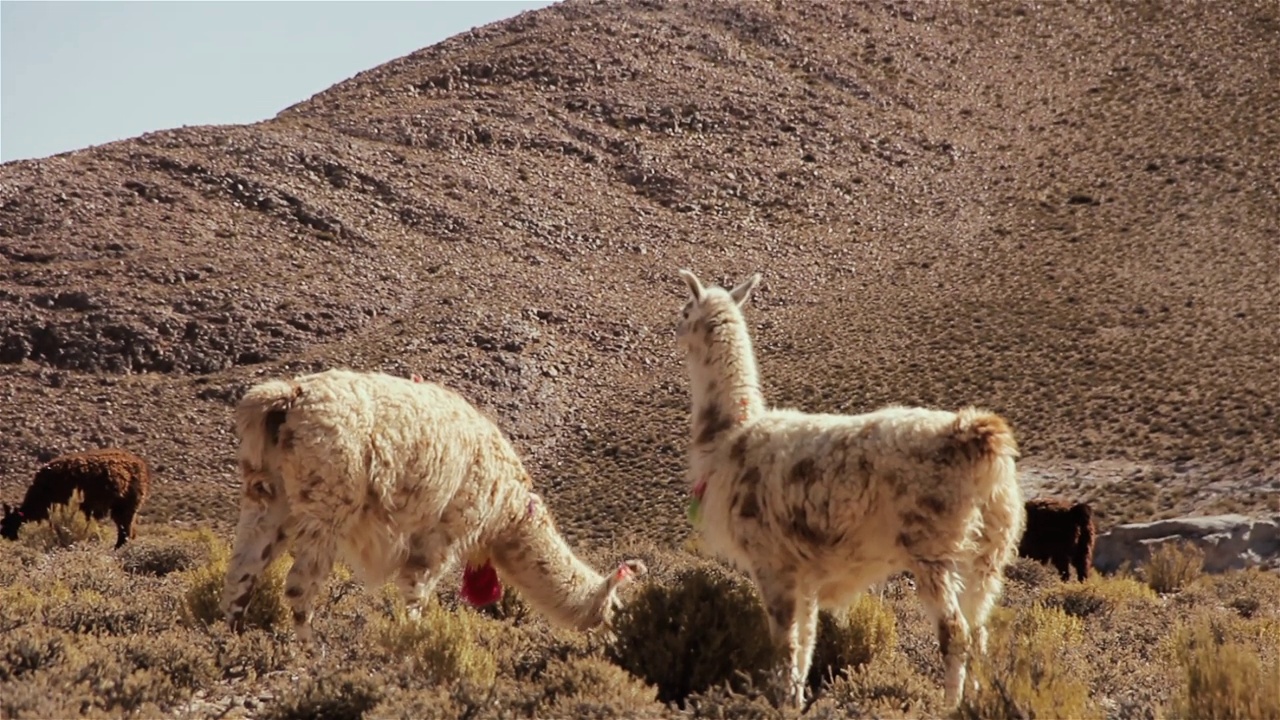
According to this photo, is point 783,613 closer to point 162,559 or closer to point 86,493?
point 162,559

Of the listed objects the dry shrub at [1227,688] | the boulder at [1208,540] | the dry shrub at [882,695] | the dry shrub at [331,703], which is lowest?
the boulder at [1208,540]

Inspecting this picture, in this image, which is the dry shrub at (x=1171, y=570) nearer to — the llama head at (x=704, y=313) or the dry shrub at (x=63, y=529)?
the llama head at (x=704, y=313)

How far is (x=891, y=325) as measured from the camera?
4222cm

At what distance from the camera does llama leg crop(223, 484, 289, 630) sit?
9.33 meters

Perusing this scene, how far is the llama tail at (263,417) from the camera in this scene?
9.11 m

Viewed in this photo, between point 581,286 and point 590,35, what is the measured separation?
63.1 ft

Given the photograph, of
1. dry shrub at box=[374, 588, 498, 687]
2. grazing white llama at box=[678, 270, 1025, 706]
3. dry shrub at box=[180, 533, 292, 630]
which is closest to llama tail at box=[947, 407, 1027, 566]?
grazing white llama at box=[678, 270, 1025, 706]

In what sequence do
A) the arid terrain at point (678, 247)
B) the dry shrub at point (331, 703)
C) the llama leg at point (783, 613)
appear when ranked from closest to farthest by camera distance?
the dry shrub at point (331, 703) < the llama leg at point (783, 613) < the arid terrain at point (678, 247)

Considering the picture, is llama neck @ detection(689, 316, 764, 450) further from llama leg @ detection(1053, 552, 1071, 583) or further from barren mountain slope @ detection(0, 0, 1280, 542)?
barren mountain slope @ detection(0, 0, 1280, 542)

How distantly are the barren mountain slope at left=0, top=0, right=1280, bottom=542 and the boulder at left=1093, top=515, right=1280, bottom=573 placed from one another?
230 cm

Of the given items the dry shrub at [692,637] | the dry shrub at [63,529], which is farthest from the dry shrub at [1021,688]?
the dry shrub at [63,529]

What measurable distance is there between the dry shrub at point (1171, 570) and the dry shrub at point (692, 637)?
42.9 ft

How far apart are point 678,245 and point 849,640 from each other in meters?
41.0

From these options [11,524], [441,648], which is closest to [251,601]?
[441,648]
